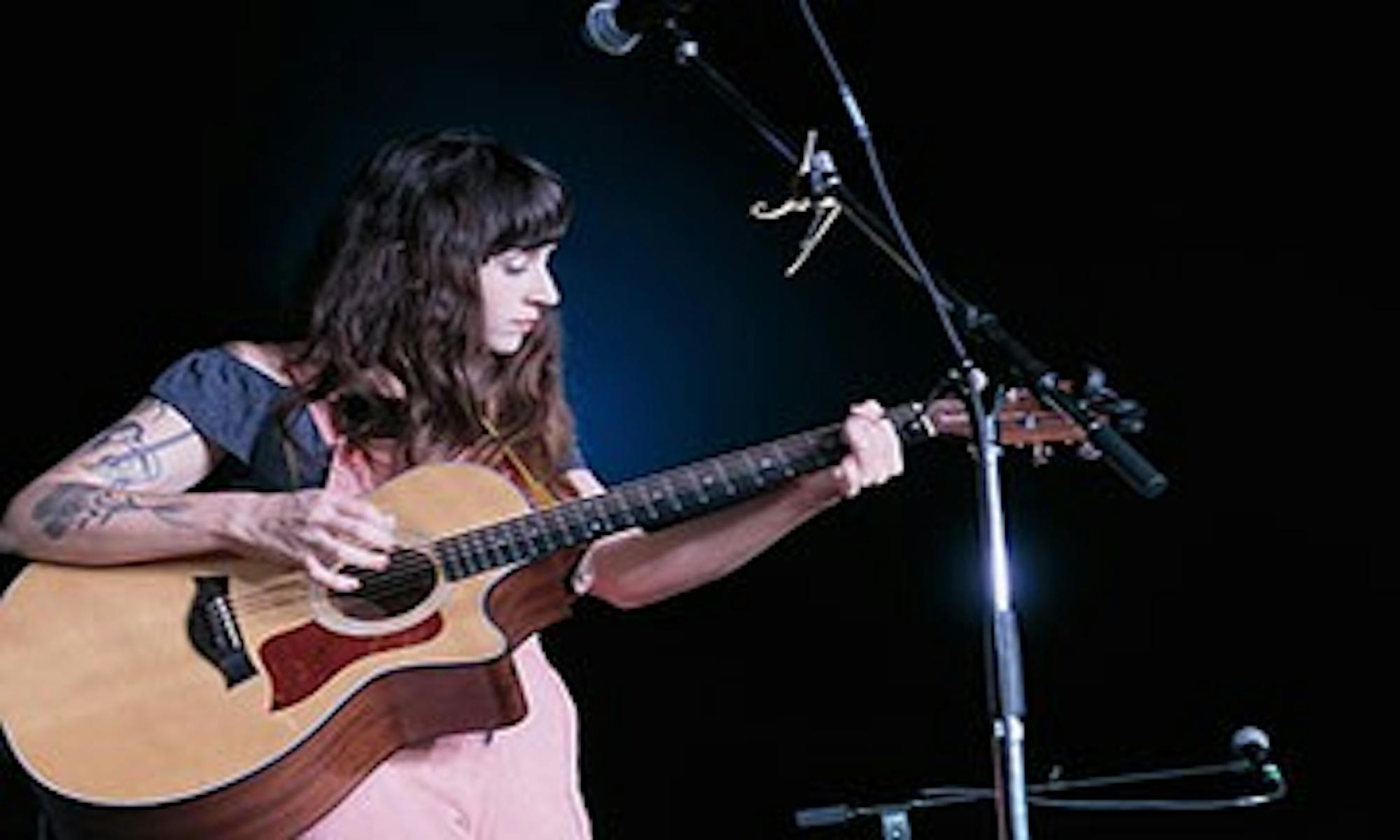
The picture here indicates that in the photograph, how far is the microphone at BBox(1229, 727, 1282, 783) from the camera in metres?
2.21

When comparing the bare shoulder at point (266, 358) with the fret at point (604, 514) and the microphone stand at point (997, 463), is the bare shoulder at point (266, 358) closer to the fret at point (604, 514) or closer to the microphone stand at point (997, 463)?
the fret at point (604, 514)

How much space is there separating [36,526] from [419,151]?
0.64m

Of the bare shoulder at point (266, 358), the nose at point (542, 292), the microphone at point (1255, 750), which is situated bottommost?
the microphone at point (1255, 750)

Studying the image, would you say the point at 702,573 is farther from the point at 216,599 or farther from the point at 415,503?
the point at 216,599

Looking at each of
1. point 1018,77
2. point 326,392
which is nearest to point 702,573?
point 326,392

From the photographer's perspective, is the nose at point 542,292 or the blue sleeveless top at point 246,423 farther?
the nose at point 542,292

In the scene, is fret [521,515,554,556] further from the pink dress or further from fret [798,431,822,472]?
fret [798,431,822,472]

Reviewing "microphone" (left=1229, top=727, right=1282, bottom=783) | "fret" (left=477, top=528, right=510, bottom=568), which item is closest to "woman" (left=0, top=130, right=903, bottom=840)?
"fret" (left=477, top=528, right=510, bottom=568)

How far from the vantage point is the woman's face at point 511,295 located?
197 cm

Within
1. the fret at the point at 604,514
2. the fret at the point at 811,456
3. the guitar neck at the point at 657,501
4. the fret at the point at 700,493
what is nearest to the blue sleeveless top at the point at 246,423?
the guitar neck at the point at 657,501

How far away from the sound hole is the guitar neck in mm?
23

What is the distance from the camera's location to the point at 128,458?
1.81 metres

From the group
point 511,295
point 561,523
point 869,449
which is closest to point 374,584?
point 561,523

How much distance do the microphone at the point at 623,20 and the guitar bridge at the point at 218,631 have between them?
0.71 meters
